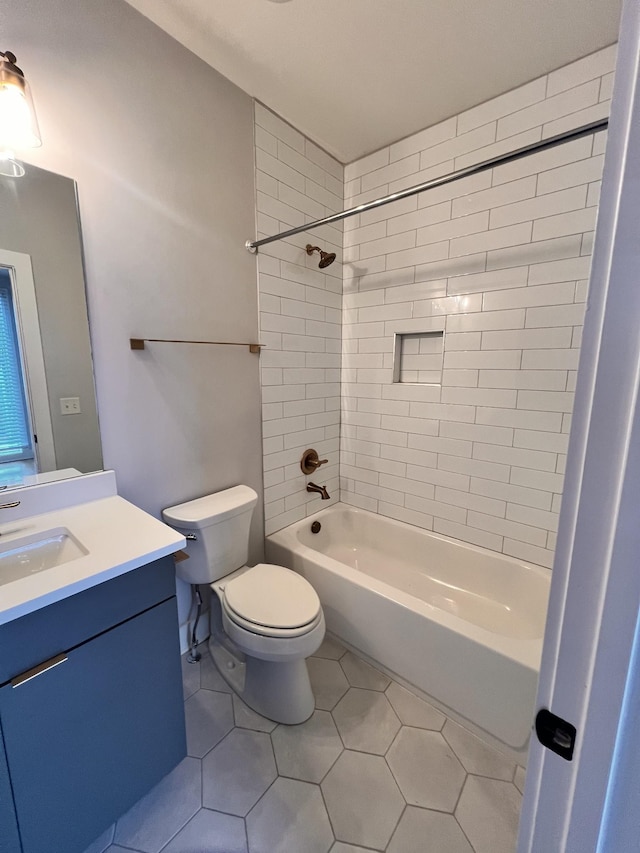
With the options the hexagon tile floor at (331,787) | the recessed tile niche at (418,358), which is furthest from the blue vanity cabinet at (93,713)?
the recessed tile niche at (418,358)

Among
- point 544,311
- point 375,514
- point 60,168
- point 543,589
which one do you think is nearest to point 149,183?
point 60,168

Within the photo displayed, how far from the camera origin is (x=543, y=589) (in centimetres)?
169

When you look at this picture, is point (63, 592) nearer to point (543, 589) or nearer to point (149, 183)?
point (149, 183)

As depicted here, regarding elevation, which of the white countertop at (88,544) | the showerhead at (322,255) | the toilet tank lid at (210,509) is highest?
the showerhead at (322,255)

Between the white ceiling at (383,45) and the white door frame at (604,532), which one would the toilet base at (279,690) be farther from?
the white ceiling at (383,45)

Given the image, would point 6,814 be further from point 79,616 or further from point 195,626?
point 195,626

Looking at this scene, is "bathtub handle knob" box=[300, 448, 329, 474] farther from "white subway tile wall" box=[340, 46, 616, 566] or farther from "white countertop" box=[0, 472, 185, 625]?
"white countertop" box=[0, 472, 185, 625]

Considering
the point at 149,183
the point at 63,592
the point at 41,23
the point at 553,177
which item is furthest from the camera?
the point at 553,177

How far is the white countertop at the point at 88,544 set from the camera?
0.81 m

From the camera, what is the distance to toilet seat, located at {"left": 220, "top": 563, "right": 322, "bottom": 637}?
1.33m

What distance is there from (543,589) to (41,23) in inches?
112

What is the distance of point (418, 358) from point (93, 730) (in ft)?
6.82

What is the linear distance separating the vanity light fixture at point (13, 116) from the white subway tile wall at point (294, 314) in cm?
95

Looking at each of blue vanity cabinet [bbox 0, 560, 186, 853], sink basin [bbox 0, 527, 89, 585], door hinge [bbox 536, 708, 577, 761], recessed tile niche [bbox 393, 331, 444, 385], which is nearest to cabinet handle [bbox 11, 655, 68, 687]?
blue vanity cabinet [bbox 0, 560, 186, 853]
